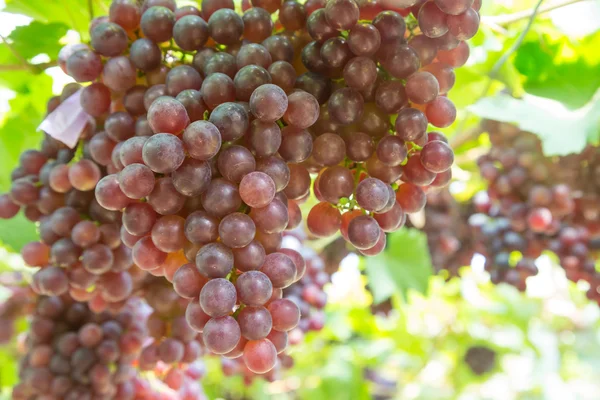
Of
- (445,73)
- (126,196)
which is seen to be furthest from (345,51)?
(126,196)

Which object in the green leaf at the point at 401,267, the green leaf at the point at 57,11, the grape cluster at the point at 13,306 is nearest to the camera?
the green leaf at the point at 57,11

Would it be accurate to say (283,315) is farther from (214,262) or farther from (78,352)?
(78,352)

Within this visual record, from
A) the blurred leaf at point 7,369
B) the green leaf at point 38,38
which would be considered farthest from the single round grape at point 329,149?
the blurred leaf at point 7,369

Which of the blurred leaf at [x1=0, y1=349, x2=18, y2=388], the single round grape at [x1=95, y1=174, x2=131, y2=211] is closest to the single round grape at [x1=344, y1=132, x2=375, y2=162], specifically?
the single round grape at [x1=95, y1=174, x2=131, y2=211]

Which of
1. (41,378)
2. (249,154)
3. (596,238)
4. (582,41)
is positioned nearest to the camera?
(249,154)

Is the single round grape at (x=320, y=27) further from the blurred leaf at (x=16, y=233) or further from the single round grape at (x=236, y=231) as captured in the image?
the blurred leaf at (x=16, y=233)

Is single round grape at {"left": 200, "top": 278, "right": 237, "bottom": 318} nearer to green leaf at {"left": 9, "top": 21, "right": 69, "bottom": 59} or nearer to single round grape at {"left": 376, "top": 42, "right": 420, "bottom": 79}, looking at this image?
single round grape at {"left": 376, "top": 42, "right": 420, "bottom": 79}

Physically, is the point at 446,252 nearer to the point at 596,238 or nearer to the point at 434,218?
the point at 434,218
